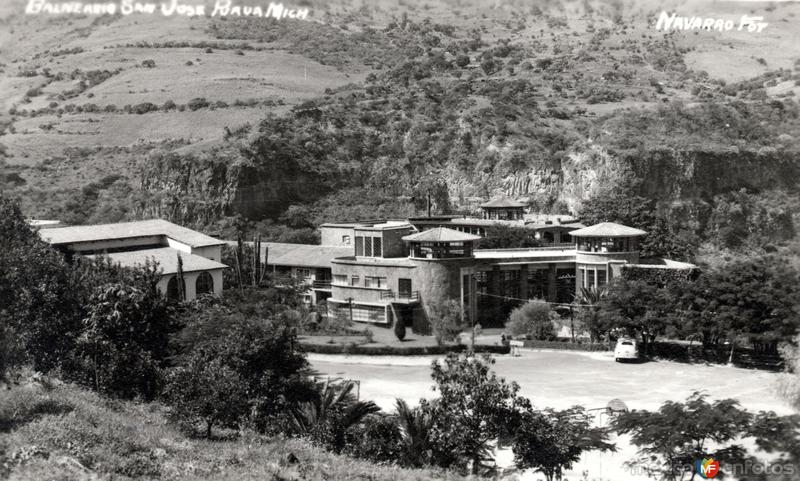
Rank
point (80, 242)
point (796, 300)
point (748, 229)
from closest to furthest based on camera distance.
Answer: point (796, 300) < point (80, 242) < point (748, 229)

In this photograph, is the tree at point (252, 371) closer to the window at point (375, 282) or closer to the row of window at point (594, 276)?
the window at point (375, 282)

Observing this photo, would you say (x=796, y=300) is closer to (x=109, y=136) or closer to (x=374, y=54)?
(x=109, y=136)

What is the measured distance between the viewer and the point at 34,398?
75.2 feet

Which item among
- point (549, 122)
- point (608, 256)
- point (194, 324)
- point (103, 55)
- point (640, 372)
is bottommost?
point (640, 372)

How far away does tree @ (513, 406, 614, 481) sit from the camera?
2319cm

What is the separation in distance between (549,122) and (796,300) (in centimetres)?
6019

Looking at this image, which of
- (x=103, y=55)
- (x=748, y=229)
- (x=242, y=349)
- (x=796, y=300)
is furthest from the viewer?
(x=103, y=55)

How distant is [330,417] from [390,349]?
625 inches

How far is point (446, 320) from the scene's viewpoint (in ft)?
146

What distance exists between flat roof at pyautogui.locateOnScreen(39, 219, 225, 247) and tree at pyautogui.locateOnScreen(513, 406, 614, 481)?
102 ft

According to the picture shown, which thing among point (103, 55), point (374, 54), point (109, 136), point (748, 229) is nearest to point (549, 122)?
point (748, 229)

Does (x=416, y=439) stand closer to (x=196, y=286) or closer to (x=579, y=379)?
(x=579, y=379)

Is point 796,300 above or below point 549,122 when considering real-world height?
below

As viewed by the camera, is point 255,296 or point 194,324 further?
point 255,296
